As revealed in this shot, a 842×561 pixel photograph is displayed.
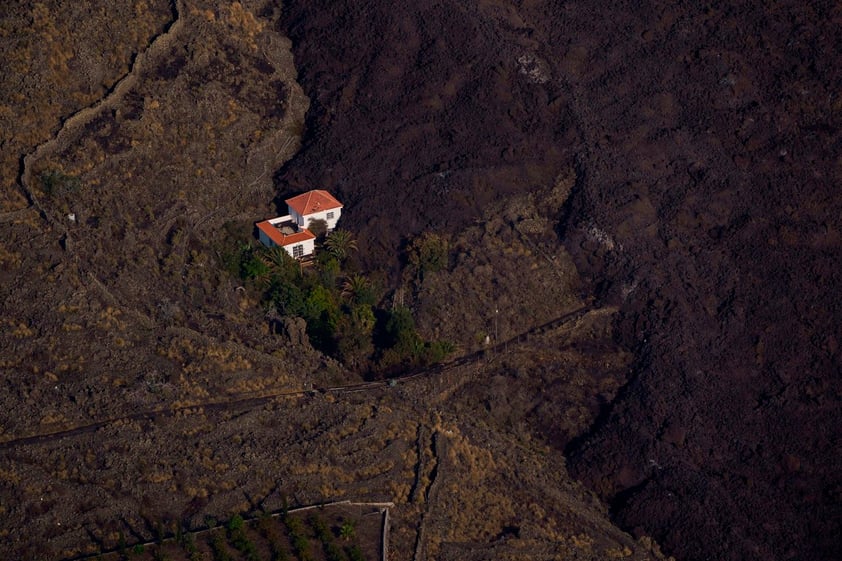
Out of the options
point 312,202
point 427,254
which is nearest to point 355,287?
point 427,254

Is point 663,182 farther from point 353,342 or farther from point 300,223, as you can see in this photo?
point 300,223

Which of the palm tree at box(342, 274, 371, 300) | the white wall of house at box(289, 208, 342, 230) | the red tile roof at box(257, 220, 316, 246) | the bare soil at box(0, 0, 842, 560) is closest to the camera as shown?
the bare soil at box(0, 0, 842, 560)

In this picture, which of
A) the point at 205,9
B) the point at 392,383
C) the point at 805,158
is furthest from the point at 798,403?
the point at 205,9

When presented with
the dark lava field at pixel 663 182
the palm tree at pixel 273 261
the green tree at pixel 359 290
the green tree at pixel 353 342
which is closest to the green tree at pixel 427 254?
the dark lava field at pixel 663 182

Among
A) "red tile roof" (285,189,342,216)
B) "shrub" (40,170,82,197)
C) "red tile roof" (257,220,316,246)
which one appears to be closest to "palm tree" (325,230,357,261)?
"red tile roof" (257,220,316,246)

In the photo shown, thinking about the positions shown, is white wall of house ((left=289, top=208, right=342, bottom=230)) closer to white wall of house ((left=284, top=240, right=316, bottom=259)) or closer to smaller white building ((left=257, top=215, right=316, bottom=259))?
smaller white building ((left=257, top=215, right=316, bottom=259))

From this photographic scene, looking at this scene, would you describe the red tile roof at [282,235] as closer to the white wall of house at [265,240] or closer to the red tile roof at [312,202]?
the white wall of house at [265,240]

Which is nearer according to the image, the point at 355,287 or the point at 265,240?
the point at 355,287

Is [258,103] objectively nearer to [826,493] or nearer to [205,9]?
[205,9]
